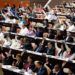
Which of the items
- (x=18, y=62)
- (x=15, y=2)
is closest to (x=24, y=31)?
A: (x=18, y=62)

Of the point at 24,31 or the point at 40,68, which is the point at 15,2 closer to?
the point at 24,31

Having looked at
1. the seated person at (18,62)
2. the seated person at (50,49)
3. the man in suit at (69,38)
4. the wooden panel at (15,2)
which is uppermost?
the wooden panel at (15,2)

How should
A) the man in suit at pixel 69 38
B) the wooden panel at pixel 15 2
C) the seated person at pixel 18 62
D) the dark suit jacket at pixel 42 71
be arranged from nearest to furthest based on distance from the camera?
the dark suit jacket at pixel 42 71 → the man in suit at pixel 69 38 → the seated person at pixel 18 62 → the wooden panel at pixel 15 2

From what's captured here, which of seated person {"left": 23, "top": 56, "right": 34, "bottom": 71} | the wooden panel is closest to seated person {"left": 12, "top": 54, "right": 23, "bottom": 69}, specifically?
seated person {"left": 23, "top": 56, "right": 34, "bottom": 71}

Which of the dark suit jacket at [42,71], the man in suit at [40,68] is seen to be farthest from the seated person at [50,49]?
the dark suit jacket at [42,71]

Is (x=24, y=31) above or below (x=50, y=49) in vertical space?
above

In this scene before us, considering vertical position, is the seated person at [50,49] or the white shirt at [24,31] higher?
the white shirt at [24,31]

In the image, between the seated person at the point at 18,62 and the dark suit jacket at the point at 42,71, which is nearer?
the dark suit jacket at the point at 42,71

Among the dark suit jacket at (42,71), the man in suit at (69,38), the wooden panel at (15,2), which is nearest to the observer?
the dark suit jacket at (42,71)

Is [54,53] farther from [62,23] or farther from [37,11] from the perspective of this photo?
[37,11]

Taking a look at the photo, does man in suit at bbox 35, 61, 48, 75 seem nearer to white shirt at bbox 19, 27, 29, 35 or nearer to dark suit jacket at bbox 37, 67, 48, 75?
dark suit jacket at bbox 37, 67, 48, 75

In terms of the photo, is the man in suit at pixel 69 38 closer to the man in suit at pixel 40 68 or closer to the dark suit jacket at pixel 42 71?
the man in suit at pixel 40 68

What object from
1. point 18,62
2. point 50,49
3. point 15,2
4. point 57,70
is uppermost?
point 15,2

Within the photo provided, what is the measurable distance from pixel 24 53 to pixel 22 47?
42 centimetres
